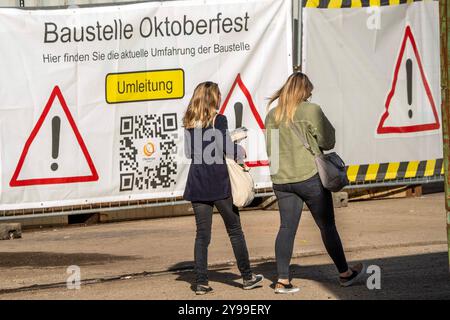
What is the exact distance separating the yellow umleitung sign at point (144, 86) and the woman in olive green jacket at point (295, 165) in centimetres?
442

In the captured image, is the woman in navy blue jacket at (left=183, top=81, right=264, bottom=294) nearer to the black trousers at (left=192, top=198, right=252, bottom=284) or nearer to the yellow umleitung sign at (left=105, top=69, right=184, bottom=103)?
the black trousers at (left=192, top=198, right=252, bottom=284)

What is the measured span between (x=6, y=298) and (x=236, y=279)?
207 cm

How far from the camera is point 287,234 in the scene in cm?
916

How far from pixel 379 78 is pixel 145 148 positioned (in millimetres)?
3255

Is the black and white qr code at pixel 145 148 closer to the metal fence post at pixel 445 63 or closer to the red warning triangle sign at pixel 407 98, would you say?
the red warning triangle sign at pixel 407 98

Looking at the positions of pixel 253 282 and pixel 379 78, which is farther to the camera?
pixel 379 78

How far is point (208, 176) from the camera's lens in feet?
30.1

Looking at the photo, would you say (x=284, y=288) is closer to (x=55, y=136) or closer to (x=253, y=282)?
(x=253, y=282)

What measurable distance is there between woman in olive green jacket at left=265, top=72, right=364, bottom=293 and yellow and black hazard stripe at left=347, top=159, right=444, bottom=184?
5081mm

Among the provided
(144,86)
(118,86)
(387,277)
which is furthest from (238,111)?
(387,277)

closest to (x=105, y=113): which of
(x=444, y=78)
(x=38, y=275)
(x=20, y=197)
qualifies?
(x=20, y=197)

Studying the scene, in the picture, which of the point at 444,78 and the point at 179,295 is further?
the point at 179,295

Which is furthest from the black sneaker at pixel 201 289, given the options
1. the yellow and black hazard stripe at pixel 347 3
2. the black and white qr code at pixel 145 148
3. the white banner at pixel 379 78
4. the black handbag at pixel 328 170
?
the yellow and black hazard stripe at pixel 347 3
